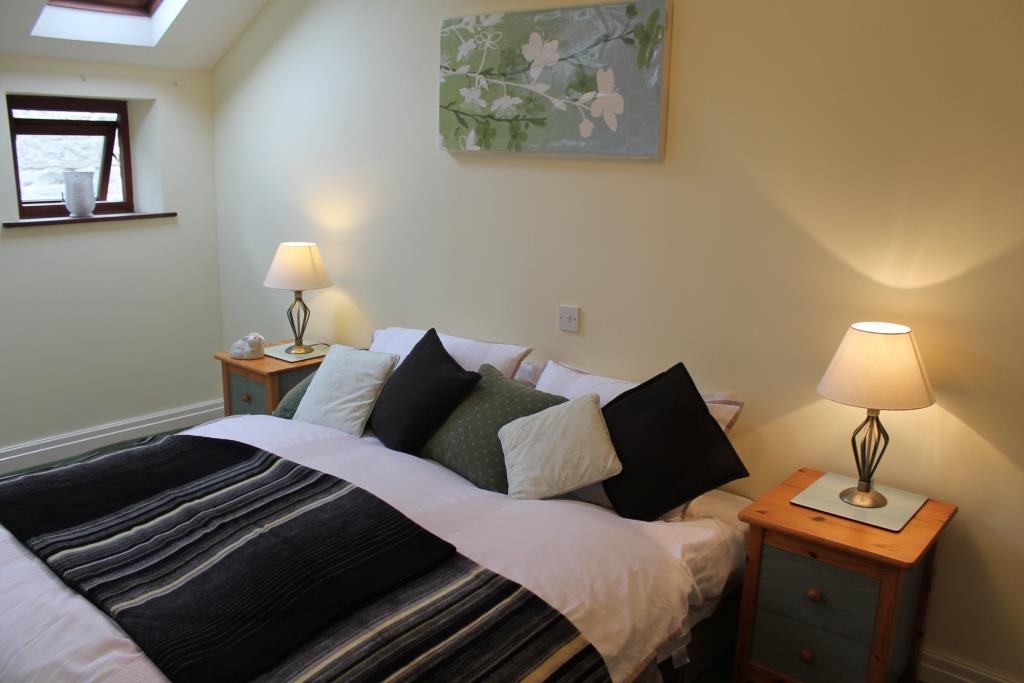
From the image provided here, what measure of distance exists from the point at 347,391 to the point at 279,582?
132 cm

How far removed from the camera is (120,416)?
15.5ft

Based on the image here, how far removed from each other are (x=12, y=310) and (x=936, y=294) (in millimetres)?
4027

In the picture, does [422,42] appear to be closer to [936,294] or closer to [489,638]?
[936,294]

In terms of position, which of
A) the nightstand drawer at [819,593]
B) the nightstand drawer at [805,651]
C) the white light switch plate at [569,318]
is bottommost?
the nightstand drawer at [805,651]

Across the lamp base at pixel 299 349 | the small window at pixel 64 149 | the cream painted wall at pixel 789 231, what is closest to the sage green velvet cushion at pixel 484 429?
the cream painted wall at pixel 789 231

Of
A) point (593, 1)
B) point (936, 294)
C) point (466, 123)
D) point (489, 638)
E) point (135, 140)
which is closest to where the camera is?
point (489, 638)

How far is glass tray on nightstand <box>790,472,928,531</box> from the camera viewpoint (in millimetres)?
2506

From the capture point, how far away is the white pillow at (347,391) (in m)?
3.38

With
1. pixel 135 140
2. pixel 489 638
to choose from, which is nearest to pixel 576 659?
pixel 489 638

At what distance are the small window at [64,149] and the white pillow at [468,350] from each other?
1995 millimetres

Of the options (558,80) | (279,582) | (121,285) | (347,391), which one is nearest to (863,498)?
(279,582)

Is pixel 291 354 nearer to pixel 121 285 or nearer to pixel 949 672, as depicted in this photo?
pixel 121 285

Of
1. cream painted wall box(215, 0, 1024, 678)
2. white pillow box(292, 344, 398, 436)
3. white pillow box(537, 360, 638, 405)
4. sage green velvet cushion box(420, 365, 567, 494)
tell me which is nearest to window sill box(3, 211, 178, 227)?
cream painted wall box(215, 0, 1024, 678)

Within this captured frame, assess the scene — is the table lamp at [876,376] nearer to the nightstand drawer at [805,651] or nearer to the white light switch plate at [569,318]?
the nightstand drawer at [805,651]
